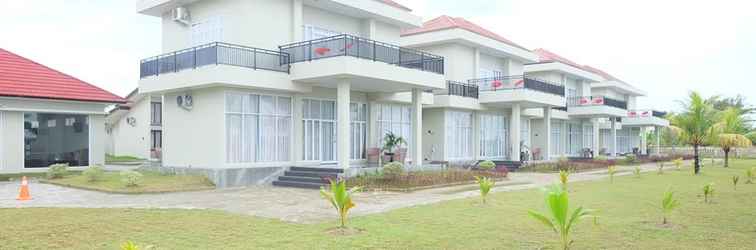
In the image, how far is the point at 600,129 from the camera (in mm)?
46594

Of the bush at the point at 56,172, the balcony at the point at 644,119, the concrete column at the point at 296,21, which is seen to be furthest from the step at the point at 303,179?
the balcony at the point at 644,119

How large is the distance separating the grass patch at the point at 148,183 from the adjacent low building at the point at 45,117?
2965 mm

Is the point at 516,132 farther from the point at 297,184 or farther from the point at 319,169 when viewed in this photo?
the point at 297,184

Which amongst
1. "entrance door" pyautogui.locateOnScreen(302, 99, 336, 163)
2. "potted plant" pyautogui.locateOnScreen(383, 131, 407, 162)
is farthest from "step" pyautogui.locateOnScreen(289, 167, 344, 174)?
"potted plant" pyautogui.locateOnScreen(383, 131, 407, 162)

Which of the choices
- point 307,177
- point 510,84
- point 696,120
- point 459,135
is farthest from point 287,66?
point 696,120

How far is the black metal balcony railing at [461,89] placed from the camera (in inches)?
1077

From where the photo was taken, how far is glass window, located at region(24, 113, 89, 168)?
20703 millimetres

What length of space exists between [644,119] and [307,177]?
3578 cm

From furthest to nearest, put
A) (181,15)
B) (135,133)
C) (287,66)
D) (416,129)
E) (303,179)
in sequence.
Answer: (135,133) < (416,129) < (181,15) < (287,66) < (303,179)

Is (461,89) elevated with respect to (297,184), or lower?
elevated

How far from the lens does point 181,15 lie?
20016mm

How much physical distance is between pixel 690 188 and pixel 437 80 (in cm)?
890

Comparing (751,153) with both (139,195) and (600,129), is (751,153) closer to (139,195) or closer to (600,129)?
(600,129)

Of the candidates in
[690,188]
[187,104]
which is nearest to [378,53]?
[187,104]
